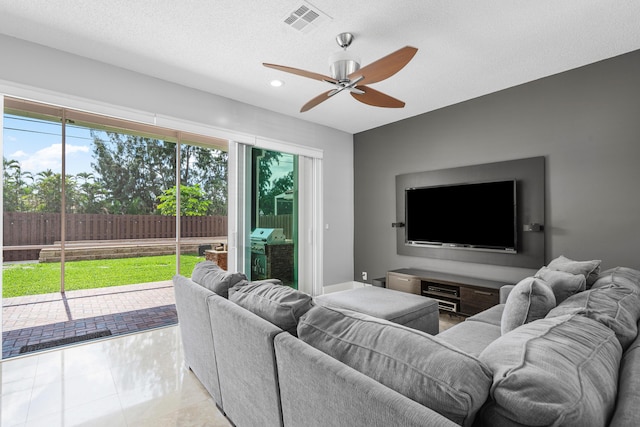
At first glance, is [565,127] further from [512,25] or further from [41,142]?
[41,142]

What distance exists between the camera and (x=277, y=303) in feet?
4.54

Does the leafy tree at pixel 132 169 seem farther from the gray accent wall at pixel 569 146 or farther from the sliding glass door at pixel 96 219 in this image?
the gray accent wall at pixel 569 146

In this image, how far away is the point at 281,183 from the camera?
15.2 feet

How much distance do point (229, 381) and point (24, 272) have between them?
3.94 metres

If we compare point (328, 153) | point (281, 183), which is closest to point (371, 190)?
point (328, 153)

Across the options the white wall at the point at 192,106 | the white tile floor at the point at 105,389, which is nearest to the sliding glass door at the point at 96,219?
the white wall at the point at 192,106

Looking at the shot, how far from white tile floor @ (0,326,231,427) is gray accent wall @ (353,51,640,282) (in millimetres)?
3202

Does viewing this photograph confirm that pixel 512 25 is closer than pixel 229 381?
No

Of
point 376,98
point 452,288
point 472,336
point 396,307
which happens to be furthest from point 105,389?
point 452,288

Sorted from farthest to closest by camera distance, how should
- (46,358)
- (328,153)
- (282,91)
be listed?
(328,153) < (282,91) < (46,358)

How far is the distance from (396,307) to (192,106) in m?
2.98

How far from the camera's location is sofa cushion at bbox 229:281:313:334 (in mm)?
1337

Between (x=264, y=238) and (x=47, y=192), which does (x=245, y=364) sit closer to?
(x=264, y=238)

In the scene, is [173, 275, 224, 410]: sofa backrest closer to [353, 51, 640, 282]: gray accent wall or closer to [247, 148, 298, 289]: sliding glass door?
[247, 148, 298, 289]: sliding glass door
